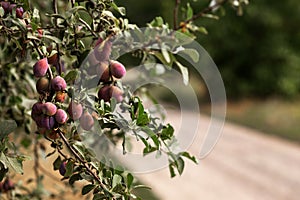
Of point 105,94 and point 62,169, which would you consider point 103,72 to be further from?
point 62,169

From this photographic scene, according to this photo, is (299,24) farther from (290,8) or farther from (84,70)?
(84,70)

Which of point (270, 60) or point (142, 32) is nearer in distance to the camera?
point (142, 32)

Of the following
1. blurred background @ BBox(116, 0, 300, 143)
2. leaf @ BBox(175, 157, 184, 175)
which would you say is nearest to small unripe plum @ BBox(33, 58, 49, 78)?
leaf @ BBox(175, 157, 184, 175)

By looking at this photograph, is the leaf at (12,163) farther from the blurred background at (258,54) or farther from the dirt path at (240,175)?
the blurred background at (258,54)

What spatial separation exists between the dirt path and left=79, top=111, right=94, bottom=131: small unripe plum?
3.31 metres

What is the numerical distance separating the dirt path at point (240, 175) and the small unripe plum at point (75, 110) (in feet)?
10.9

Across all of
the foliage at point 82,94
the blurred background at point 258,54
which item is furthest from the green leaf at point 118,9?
the blurred background at point 258,54

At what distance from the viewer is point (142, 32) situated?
1111 mm

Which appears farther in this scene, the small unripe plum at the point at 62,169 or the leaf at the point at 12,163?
the small unripe plum at the point at 62,169

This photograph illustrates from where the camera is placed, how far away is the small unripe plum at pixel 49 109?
86 cm

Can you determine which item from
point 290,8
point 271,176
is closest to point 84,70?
point 271,176

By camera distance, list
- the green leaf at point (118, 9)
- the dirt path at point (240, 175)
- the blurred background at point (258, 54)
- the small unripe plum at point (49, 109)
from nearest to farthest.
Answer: the small unripe plum at point (49, 109) < the green leaf at point (118, 9) < the dirt path at point (240, 175) < the blurred background at point (258, 54)

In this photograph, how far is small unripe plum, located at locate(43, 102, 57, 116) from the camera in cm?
86

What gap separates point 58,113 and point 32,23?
0.16 meters
